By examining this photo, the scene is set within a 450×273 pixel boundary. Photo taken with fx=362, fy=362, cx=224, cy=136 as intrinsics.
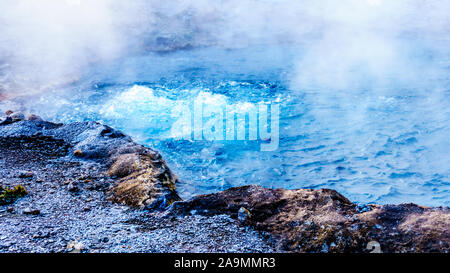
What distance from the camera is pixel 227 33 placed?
17.1 meters

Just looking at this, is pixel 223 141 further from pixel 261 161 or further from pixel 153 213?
pixel 153 213

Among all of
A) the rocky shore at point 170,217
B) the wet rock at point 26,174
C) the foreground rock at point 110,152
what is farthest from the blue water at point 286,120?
the wet rock at point 26,174

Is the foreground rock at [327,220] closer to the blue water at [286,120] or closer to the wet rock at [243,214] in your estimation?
the wet rock at [243,214]

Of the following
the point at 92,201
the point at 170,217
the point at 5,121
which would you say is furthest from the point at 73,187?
the point at 5,121

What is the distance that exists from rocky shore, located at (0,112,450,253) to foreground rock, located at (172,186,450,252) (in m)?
0.01

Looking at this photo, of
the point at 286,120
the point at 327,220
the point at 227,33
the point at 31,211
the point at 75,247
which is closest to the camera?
the point at 75,247

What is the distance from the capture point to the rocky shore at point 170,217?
390cm

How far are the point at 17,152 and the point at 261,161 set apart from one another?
17.4 feet

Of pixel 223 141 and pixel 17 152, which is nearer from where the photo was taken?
pixel 17 152

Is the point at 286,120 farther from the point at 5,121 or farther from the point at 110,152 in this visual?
the point at 5,121

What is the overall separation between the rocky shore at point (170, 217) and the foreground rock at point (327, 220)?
0.03 ft

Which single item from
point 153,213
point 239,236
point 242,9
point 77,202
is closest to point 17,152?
point 77,202

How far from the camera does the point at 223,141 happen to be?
392 inches

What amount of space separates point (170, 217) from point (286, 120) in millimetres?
6814
